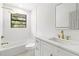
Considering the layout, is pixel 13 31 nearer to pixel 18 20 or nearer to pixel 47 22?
pixel 18 20

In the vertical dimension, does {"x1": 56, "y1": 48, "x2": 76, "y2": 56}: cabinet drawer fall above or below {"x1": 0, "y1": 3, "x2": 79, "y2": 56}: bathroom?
below

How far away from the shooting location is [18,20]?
5.32ft

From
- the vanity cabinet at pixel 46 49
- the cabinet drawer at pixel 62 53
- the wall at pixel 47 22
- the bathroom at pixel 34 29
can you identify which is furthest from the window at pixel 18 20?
the cabinet drawer at pixel 62 53

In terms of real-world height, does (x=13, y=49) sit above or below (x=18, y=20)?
below

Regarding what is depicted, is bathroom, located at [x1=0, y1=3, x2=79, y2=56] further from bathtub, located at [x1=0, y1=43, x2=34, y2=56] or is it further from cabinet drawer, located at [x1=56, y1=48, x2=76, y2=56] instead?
cabinet drawer, located at [x1=56, y1=48, x2=76, y2=56]

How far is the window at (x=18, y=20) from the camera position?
5.25ft

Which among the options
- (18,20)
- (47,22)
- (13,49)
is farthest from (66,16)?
(13,49)

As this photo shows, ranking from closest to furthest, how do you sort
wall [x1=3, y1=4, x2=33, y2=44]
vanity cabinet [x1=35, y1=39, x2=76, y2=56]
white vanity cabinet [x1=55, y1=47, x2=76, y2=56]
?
white vanity cabinet [x1=55, y1=47, x2=76, y2=56] < vanity cabinet [x1=35, y1=39, x2=76, y2=56] < wall [x1=3, y1=4, x2=33, y2=44]

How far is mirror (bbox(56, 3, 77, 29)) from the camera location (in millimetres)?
1621

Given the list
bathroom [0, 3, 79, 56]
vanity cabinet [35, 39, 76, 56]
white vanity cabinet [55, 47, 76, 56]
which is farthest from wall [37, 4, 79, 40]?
white vanity cabinet [55, 47, 76, 56]

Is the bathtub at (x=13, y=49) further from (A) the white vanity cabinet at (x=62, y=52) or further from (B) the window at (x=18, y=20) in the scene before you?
(A) the white vanity cabinet at (x=62, y=52)

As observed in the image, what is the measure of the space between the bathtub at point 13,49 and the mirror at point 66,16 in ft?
1.86

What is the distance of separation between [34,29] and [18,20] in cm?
25

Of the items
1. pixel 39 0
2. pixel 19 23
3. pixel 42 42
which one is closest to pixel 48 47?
pixel 42 42
